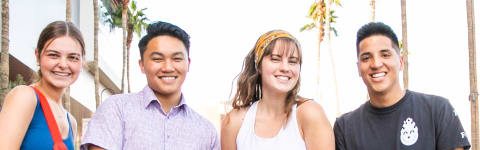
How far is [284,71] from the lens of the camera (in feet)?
13.7

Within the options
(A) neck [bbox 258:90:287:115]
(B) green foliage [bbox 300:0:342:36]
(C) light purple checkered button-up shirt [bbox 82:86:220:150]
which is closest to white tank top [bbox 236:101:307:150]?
(A) neck [bbox 258:90:287:115]

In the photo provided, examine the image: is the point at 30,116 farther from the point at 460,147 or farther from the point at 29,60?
the point at 29,60

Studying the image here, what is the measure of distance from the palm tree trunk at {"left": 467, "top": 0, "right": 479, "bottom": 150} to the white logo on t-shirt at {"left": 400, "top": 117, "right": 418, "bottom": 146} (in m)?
12.7

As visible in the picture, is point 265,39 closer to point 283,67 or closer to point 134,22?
point 283,67

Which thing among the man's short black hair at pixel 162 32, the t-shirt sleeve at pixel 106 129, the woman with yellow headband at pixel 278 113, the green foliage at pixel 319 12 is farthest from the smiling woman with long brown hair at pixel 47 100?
the green foliage at pixel 319 12

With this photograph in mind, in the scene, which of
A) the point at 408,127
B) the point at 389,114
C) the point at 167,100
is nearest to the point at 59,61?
the point at 167,100

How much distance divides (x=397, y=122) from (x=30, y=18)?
17.3 metres

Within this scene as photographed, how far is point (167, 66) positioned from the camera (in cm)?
389

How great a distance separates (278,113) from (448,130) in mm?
1407

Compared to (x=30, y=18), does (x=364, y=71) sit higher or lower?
lower

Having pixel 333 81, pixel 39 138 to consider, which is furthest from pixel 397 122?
pixel 333 81

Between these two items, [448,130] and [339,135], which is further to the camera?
[339,135]

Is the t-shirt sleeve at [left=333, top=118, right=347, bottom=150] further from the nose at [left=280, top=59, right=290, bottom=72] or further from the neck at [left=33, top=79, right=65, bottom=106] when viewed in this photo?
the neck at [left=33, top=79, right=65, bottom=106]

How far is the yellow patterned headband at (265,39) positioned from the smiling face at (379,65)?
0.67 metres
